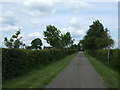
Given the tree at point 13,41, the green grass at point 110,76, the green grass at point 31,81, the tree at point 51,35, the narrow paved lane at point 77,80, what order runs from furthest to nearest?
1. the tree at point 51,35
2. the tree at point 13,41
3. the green grass at point 110,76
4. the narrow paved lane at point 77,80
5. the green grass at point 31,81

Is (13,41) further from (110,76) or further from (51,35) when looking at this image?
(51,35)

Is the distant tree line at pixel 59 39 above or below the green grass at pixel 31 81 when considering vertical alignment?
above

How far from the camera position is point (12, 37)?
19.9 m

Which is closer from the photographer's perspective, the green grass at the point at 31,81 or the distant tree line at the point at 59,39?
the green grass at the point at 31,81

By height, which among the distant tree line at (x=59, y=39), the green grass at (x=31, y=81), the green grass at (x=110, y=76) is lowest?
the green grass at (x=110, y=76)

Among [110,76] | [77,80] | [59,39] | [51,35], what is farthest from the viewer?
[59,39]

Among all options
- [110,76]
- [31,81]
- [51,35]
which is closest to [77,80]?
[31,81]

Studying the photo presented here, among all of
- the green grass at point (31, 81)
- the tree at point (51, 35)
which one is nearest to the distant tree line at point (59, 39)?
the tree at point (51, 35)

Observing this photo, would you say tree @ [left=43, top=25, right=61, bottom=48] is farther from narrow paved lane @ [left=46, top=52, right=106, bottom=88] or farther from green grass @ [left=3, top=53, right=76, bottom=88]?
green grass @ [left=3, top=53, right=76, bottom=88]

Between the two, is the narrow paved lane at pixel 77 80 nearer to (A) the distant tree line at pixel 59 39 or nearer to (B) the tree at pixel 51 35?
(A) the distant tree line at pixel 59 39

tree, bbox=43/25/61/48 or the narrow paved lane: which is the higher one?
tree, bbox=43/25/61/48

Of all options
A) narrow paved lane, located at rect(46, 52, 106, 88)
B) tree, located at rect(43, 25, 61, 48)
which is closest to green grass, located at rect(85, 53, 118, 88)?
narrow paved lane, located at rect(46, 52, 106, 88)

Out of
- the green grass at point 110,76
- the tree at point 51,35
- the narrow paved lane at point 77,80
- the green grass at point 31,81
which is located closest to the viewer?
the green grass at point 31,81

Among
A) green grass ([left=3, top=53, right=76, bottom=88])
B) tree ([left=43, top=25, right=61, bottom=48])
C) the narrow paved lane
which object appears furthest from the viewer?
tree ([left=43, top=25, right=61, bottom=48])
